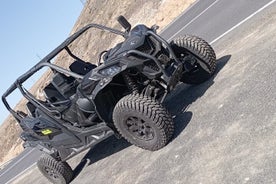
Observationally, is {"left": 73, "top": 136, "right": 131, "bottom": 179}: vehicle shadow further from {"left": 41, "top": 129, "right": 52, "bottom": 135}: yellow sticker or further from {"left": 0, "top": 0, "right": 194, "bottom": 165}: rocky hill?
{"left": 0, "top": 0, "right": 194, "bottom": 165}: rocky hill

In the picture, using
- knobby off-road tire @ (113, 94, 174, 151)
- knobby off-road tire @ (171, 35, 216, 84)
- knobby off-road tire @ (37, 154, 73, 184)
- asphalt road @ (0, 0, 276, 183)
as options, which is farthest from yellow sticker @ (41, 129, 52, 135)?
knobby off-road tire @ (171, 35, 216, 84)

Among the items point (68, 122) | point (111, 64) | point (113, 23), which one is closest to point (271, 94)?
point (111, 64)

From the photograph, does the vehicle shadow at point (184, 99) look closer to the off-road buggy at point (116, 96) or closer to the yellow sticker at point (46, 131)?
the off-road buggy at point (116, 96)

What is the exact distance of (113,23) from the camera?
40.3 meters

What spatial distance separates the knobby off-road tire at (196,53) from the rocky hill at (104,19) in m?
17.5

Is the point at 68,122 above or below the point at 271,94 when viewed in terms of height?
above

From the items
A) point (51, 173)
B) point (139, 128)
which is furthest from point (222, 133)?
point (51, 173)

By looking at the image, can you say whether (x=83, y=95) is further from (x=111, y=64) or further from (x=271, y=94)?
(x=271, y=94)

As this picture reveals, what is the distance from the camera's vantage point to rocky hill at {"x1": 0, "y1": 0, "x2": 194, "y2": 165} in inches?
1097

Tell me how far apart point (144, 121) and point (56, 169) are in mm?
3058

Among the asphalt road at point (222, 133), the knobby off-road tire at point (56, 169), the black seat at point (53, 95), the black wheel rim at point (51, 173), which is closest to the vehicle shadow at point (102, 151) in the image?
the asphalt road at point (222, 133)

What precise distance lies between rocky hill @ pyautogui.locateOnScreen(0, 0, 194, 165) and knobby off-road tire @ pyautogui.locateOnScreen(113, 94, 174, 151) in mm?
19089

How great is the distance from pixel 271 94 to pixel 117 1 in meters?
37.0

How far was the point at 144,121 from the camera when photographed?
6.95 meters
